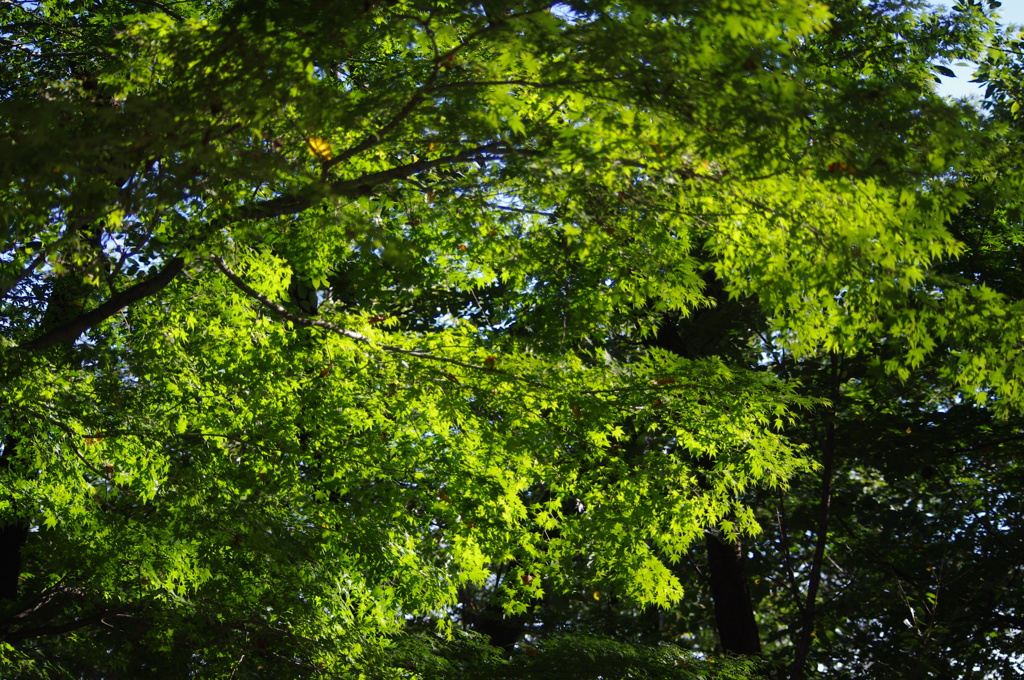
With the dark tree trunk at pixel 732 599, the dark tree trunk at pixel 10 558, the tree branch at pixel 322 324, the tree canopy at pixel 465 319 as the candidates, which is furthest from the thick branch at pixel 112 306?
the dark tree trunk at pixel 732 599

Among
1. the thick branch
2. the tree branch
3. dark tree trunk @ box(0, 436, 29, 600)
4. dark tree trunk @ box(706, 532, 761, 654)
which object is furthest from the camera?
dark tree trunk @ box(706, 532, 761, 654)

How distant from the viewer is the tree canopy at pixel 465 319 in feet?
15.0

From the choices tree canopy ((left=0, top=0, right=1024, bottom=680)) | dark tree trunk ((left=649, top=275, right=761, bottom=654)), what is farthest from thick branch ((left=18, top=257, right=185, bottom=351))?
dark tree trunk ((left=649, top=275, right=761, bottom=654))

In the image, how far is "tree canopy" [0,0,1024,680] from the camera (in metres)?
4.57

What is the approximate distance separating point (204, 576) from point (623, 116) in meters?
5.42

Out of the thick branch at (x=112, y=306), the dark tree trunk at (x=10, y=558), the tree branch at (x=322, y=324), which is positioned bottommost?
the dark tree trunk at (x=10, y=558)

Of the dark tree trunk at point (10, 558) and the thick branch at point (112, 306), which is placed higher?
the thick branch at point (112, 306)

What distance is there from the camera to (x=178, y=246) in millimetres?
5953

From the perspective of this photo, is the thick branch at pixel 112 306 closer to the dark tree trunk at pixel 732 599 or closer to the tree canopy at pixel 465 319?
the tree canopy at pixel 465 319

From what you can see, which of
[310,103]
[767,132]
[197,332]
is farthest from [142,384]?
[767,132]

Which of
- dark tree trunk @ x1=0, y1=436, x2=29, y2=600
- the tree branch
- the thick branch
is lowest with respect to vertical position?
dark tree trunk @ x1=0, y1=436, x2=29, y2=600

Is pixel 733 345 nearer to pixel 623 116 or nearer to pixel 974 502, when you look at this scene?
pixel 974 502

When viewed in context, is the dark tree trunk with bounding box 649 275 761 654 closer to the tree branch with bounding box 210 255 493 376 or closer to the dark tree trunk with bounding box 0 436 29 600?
the tree branch with bounding box 210 255 493 376

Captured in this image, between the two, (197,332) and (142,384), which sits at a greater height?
(197,332)
